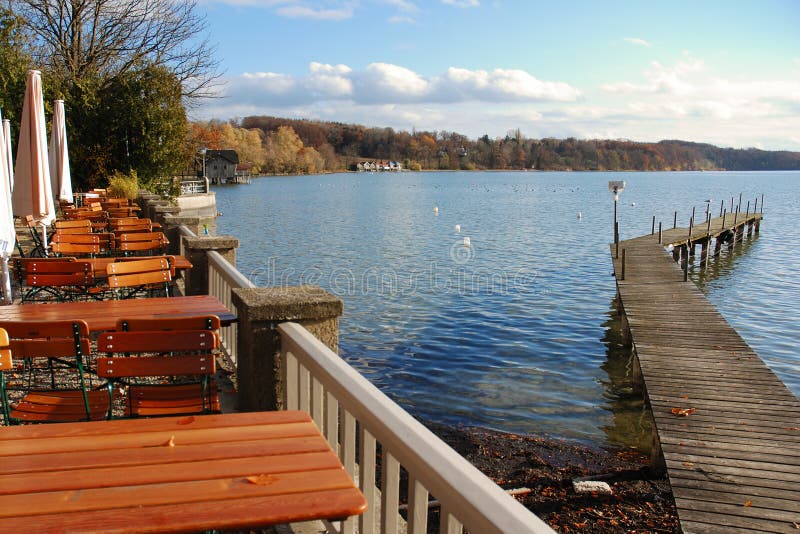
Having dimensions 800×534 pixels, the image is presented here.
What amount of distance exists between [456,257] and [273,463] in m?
29.0

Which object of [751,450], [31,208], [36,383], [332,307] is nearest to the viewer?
[332,307]

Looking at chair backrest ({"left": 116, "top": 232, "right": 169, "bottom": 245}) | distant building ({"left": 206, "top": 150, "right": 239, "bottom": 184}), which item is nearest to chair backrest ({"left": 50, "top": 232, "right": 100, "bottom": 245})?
chair backrest ({"left": 116, "top": 232, "right": 169, "bottom": 245})

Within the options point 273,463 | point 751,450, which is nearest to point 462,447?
point 751,450

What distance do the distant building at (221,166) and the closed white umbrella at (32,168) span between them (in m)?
108

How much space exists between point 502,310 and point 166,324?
16.3 metres

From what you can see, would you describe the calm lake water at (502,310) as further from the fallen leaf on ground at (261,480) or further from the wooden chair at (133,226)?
the fallen leaf on ground at (261,480)

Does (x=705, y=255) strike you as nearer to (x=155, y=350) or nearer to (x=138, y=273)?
(x=138, y=273)

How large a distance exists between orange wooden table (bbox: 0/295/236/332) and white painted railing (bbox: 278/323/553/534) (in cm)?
108

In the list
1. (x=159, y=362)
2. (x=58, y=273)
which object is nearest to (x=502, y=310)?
(x=58, y=273)

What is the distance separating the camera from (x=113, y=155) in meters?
26.9

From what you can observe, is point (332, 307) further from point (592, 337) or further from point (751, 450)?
point (592, 337)

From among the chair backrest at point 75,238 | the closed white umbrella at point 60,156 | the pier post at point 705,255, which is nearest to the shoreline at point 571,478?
the chair backrest at point 75,238

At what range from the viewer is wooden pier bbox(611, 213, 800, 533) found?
653 cm

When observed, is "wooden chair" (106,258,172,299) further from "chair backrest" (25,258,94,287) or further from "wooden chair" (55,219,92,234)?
"wooden chair" (55,219,92,234)
